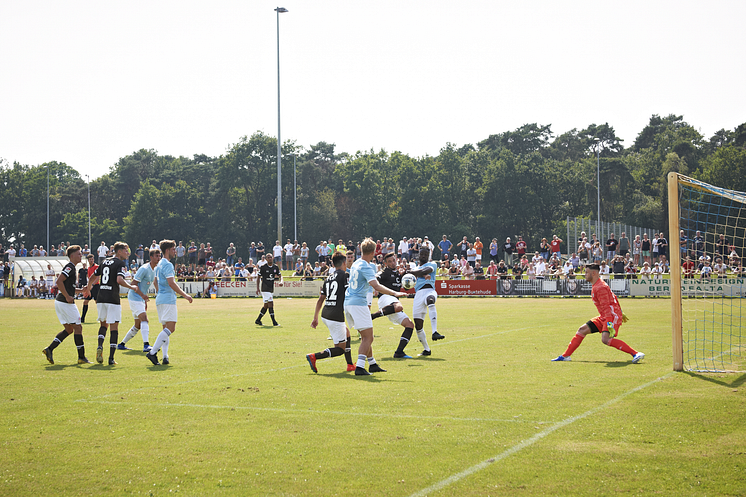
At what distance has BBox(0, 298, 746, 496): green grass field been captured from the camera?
17.1 feet

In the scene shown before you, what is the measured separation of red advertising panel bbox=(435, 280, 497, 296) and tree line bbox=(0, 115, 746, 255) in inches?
1630

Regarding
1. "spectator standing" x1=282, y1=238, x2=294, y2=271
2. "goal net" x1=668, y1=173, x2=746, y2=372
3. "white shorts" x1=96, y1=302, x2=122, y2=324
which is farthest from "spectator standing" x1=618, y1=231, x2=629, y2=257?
"white shorts" x1=96, y1=302, x2=122, y2=324

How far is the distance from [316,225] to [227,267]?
40.4 m

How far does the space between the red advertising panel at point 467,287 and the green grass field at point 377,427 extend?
24232mm

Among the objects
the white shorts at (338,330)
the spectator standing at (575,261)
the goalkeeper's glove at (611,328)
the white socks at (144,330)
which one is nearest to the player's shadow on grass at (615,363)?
the goalkeeper's glove at (611,328)

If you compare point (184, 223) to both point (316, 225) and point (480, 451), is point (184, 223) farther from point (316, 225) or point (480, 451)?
point (480, 451)

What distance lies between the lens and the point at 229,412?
7820 millimetres

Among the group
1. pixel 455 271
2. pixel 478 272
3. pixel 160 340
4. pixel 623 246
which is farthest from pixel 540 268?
pixel 160 340

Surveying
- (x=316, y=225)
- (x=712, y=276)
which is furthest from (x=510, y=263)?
(x=316, y=225)

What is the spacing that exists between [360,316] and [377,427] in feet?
12.0

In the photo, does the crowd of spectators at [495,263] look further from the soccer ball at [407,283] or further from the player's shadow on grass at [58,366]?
the player's shadow on grass at [58,366]

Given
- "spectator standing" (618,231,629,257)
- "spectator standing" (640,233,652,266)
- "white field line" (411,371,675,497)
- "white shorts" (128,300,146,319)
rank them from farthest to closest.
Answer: "spectator standing" (618,231,629,257)
"spectator standing" (640,233,652,266)
"white shorts" (128,300,146,319)
"white field line" (411,371,675,497)

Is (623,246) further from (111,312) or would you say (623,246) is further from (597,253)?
(111,312)

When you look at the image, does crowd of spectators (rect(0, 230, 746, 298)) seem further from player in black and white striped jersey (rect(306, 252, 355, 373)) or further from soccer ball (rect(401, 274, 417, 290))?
player in black and white striped jersey (rect(306, 252, 355, 373))
